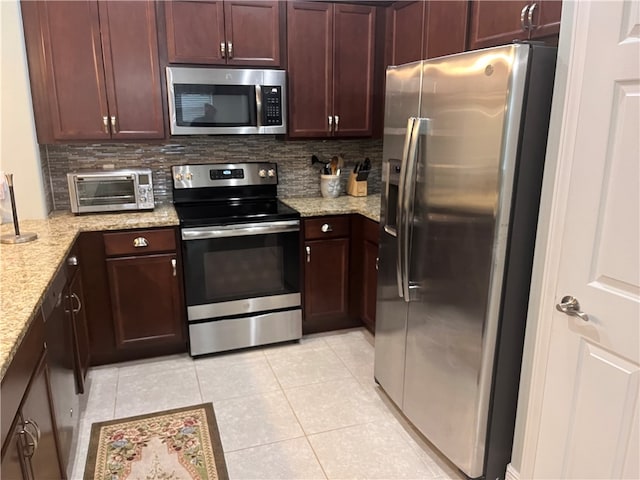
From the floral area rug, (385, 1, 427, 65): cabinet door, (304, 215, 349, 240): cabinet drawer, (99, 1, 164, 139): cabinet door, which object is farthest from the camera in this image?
(304, 215, 349, 240): cabinet drawer

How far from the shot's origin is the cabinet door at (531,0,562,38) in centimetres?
185

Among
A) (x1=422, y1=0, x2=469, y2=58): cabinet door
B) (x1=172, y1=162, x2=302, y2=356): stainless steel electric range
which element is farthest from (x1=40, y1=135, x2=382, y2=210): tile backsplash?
(x1=422, y1=0, x2=469, y2=58): cabinet door

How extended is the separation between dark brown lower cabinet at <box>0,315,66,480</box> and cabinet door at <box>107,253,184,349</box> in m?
1.16

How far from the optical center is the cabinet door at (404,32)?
9.23 feet

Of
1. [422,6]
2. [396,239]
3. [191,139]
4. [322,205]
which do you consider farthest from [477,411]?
[191,139]

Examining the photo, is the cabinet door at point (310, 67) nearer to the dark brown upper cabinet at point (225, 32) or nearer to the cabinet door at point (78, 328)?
the dark brown upper cabinet at point (225, 32)

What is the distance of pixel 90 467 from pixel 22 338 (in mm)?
1064

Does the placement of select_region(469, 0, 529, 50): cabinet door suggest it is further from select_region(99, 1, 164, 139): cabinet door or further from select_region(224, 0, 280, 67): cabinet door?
select_region(99, 1, 164, 139): cabinet door

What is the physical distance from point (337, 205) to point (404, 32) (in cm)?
116

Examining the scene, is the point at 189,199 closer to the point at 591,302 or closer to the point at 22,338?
the point at 22,338

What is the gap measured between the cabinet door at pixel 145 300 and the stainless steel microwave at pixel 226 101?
2.73 ft

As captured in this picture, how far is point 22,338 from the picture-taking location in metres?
1.35

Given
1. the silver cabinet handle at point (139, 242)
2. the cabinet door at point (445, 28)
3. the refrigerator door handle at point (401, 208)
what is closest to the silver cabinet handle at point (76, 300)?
the silver cabinet handle at point (139, 242)

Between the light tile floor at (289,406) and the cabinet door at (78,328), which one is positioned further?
the cabinet door at (78,328)
